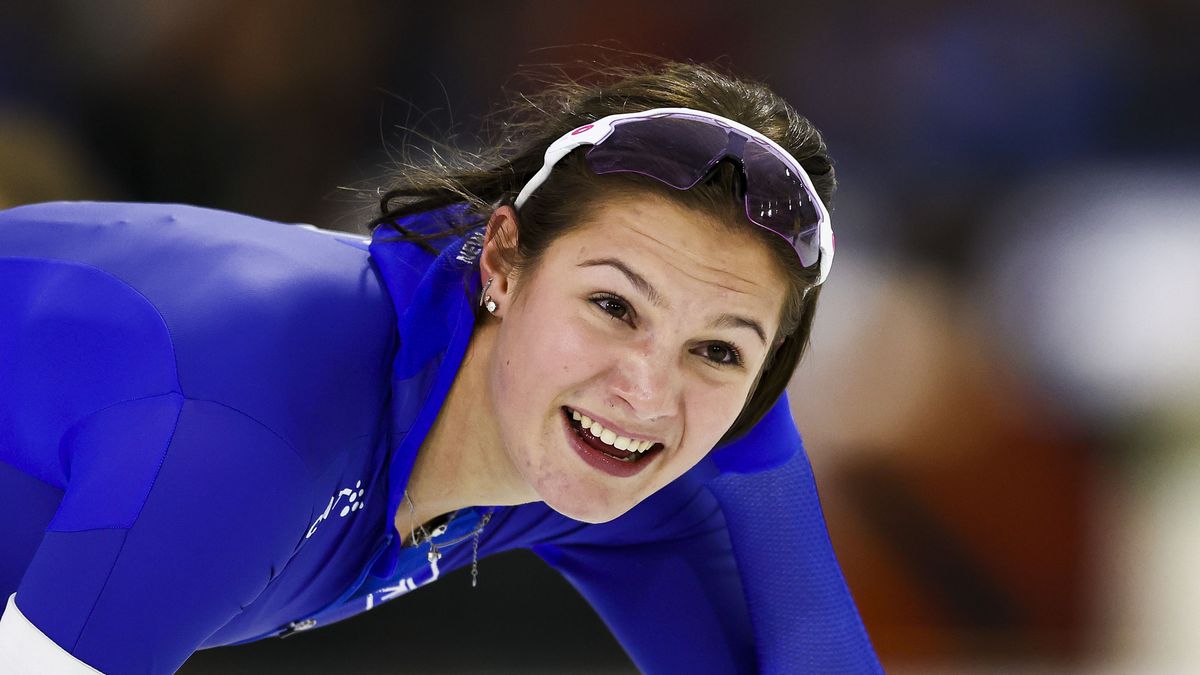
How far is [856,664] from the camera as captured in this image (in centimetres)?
200

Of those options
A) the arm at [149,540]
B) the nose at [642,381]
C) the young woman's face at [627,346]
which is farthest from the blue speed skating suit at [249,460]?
the nose at [642,381]

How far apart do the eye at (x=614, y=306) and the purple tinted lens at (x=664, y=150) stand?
0.15m

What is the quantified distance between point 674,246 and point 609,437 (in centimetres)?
25

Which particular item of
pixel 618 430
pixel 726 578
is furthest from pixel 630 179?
pixel 726 578

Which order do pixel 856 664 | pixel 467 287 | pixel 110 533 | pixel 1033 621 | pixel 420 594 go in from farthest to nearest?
pixel 1033 621, pixel 420 594, pixel 856 664, pixel 467 287, pixel 110 533

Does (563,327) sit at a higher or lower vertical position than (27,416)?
higher

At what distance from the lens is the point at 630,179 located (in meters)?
1.57

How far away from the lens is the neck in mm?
1690

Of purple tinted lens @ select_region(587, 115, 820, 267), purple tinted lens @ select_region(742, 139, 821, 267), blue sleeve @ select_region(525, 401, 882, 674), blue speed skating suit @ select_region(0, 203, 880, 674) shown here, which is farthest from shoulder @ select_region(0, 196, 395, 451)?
blue sleeve @ select_region(525, 401, 882, 674)

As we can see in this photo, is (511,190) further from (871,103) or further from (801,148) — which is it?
(871,103)

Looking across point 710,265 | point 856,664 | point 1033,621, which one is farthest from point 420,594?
point 710,265

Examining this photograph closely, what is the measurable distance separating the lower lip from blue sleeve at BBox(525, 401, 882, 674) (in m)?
0.40

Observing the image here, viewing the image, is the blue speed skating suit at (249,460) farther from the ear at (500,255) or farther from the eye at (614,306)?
the eye at (614,306)

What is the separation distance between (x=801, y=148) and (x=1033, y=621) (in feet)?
6.66
